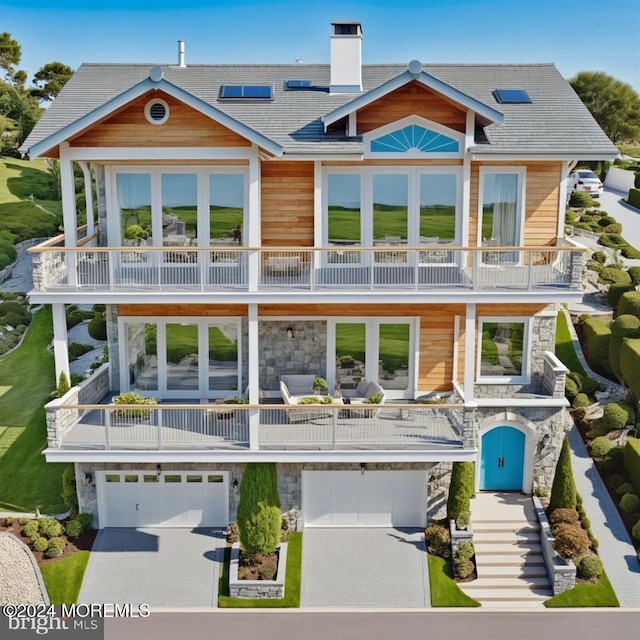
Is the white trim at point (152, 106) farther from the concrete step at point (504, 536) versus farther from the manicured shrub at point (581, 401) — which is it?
the manicured shrub at point (581, 401)

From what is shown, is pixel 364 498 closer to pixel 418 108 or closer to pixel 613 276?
pixel 418 108

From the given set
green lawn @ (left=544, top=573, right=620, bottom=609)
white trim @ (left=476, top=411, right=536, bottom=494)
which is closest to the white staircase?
green lawn @ (left=544, top=573, right=620, bottom=609)

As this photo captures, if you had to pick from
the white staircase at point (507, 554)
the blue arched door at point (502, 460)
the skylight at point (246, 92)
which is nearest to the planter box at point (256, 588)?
the white staircase at point (507, 554)

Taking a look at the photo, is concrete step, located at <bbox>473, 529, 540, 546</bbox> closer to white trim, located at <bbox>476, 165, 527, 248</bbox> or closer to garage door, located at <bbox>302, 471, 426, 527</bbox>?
garage door, located at <bbox>302, 471, 426, 527</bbox>

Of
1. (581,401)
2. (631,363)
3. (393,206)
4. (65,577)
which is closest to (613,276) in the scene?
(631,363)

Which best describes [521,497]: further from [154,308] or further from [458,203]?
[154,308]

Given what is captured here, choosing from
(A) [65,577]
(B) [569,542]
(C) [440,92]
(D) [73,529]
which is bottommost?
(A) [65,577]

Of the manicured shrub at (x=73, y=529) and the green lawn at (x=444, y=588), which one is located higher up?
the manicured shrub at (x=73, y=529)
